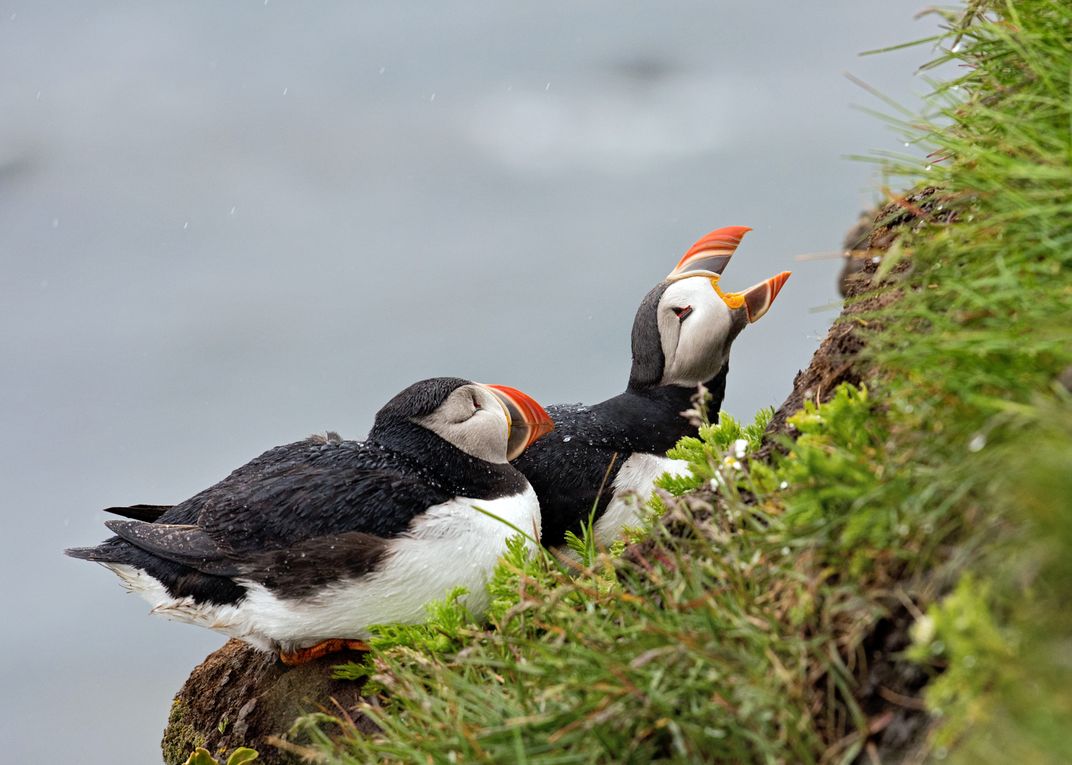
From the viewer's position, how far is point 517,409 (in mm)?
4473

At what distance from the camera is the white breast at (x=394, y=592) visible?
4.01 metres

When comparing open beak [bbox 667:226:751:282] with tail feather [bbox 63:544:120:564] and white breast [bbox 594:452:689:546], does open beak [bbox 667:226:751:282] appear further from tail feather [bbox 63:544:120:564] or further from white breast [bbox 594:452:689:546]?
tail feather [bbox 63:544:120:564]

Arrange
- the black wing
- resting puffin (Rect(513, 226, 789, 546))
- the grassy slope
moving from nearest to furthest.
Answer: the grassy slope, the black wing, resting puffin (Rect(513, 226, 789, 546))

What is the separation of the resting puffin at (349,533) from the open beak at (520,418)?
1 centimetres

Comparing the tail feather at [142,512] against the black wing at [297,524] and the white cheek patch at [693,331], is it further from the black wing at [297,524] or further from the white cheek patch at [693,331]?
the white cheek patch at [693,331]

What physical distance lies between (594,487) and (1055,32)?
9.08 ft

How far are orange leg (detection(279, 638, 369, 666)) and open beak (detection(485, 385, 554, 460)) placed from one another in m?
1.02


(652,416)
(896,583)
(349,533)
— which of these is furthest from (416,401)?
(896,583)

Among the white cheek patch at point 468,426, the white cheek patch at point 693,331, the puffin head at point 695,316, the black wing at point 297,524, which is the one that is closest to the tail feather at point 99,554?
the black wing at point 297,524

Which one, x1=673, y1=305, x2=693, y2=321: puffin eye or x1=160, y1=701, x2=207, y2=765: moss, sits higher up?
x1=673, y1=305, x2=693, y2=321: puffin eye

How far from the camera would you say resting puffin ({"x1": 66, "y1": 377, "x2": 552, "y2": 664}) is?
401 centimetres

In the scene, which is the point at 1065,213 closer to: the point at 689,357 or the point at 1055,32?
the point at 1055,32

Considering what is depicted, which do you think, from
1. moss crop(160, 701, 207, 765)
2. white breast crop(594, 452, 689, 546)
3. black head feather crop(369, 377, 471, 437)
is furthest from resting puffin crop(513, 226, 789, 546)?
moss crop(160, 701, 207, 765)

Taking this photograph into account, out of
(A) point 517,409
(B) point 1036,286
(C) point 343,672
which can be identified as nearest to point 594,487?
(A) point 517,409
